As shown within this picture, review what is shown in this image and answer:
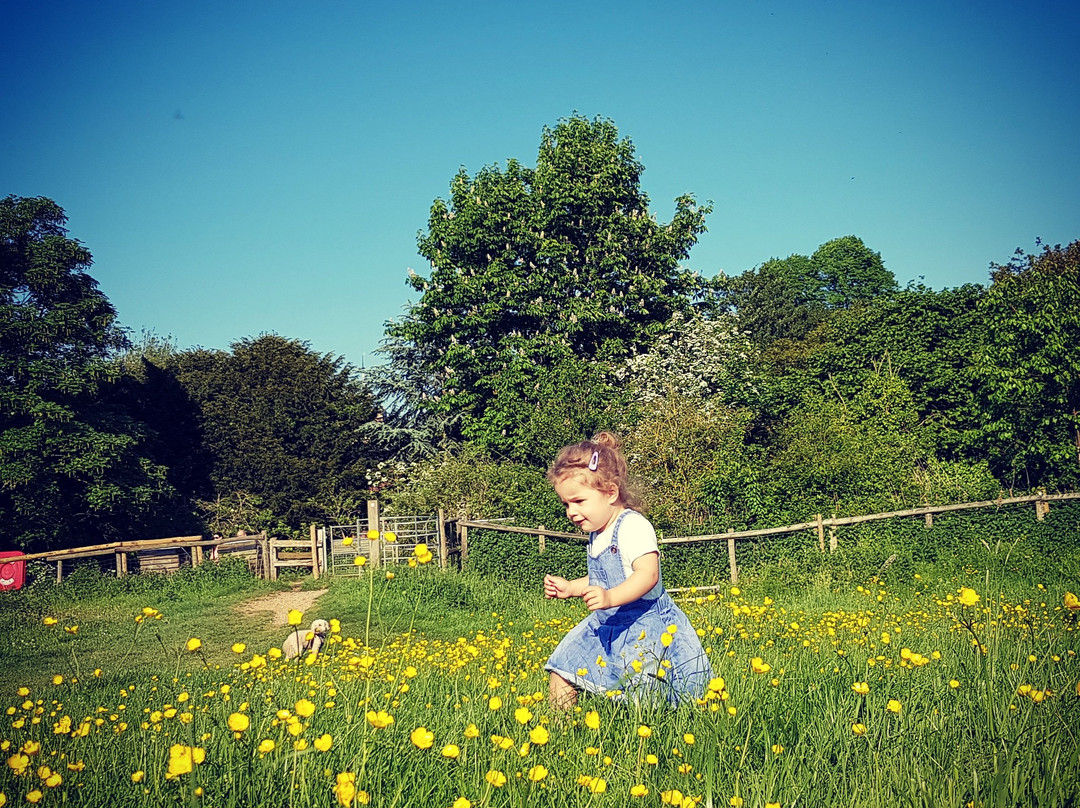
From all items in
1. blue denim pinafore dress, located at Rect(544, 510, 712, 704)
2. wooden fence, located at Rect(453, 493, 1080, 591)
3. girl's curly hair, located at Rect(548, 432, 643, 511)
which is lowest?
wooden fence, located at Rect(453, 493, 1080, 591)

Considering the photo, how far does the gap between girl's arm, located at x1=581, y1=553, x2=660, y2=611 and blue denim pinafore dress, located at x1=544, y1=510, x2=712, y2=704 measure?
21 cm

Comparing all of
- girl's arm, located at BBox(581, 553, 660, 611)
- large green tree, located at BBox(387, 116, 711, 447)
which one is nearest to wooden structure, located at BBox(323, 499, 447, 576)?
large green tree, located at BBox(387, 116, 711, 447)

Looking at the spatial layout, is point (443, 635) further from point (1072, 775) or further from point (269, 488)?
point (269, 488)

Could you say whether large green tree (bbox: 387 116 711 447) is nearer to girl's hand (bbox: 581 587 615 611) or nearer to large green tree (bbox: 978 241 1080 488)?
large green tree (bbox: 978 241 1080 488)

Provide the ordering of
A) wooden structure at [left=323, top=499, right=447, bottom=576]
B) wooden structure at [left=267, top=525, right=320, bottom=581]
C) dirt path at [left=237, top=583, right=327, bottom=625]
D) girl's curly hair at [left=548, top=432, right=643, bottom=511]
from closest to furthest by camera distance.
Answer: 1. girl's curly hair at [left=548, top=432, right=643, bottom=511]
2. dirt path at [left=237, top=583, right=327, bottom=625]
3. wooden structure at [left=267, top=525, right=320, bottom=581]
4. wooden structure at [left=323, top=499, right=447, bottom=576]

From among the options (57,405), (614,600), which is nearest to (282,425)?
(57,405)

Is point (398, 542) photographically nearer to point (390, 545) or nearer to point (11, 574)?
point (390, 545)

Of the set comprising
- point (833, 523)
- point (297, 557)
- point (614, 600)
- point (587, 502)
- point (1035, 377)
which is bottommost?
point (297, 557)

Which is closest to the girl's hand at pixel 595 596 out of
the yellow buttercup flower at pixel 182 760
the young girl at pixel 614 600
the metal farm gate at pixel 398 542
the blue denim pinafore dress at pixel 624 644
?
the young girl at pixel 614 600

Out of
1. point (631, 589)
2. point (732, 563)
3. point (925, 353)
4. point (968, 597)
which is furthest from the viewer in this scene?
point (925, 353)

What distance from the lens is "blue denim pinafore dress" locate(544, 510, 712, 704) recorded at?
3.15 meters

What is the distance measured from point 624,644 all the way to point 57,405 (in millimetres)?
21204

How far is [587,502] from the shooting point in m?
3.67

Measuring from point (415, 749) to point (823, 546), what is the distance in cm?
1208
